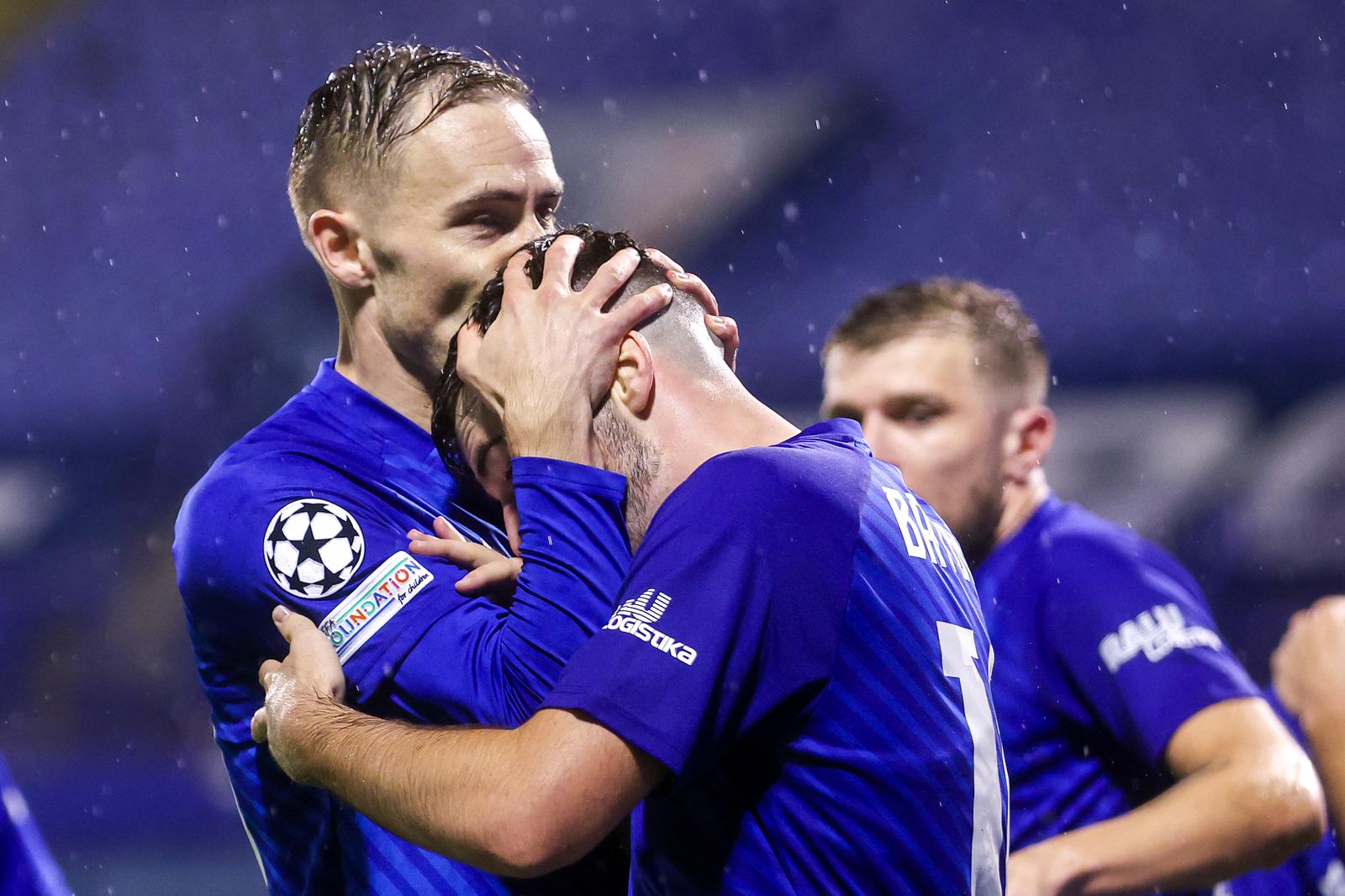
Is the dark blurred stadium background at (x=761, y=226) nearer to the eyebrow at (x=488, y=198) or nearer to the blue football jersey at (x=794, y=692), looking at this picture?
the eyebrow at (x=488, y=198)

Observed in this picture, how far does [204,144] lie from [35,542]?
9.41ft

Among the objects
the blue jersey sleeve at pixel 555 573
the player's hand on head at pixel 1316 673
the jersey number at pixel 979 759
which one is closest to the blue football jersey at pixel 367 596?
the blue jersey sleeve at pixel 555 573

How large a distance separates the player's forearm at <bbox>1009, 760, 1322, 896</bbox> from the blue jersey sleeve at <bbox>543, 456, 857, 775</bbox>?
5.57ft

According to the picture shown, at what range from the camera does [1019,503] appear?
3895 mm

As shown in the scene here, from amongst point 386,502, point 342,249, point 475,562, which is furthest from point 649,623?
point 342,249

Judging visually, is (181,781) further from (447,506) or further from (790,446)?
(790,446)

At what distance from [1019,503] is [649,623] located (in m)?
2.41

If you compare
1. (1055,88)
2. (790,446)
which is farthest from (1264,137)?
(790,446)

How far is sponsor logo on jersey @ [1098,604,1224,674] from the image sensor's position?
3.30 m

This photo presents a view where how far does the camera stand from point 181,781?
7.51 m

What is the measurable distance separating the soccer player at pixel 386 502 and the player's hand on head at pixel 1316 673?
262 centimetres

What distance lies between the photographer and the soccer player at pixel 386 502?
80.7 inches

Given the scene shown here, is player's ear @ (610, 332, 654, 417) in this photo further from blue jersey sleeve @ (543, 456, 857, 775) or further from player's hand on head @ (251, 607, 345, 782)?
player's hand on head @ (251, 607, 345, 782)

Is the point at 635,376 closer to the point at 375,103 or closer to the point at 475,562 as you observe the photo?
the point at 475,562
